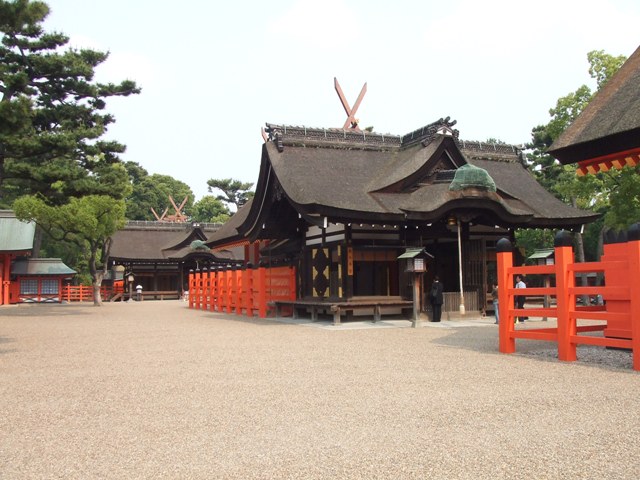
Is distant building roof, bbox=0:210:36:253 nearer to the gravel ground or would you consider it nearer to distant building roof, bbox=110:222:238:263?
distant building roof, bbox=110:222:238:263

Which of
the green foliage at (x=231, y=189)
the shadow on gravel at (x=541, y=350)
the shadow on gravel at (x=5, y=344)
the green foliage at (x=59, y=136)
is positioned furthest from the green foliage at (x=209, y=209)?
the shadow on gravel at (x=541, y=350)

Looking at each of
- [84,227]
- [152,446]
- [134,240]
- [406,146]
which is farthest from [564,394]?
[134,240]

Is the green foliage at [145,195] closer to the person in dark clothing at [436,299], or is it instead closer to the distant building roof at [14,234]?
the distant building roof at [14,234]

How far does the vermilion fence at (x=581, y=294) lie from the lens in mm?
8258

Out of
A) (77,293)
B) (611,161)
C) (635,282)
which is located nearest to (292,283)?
(611,161)

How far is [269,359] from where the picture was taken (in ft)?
32.5

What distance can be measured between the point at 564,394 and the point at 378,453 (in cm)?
303

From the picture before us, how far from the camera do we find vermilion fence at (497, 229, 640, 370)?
826 centimetres

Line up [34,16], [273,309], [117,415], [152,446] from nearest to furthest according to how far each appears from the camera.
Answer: [152,446] < [117,415] < [34,16] < [273,309]

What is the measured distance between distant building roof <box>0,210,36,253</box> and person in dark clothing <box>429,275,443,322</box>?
28.3 m

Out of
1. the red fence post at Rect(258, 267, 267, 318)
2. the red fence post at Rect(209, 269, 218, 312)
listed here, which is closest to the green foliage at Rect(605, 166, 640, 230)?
the red fence post at Rect(258, 267, 267, 318)

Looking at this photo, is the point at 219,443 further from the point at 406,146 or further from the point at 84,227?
the point at 84,227

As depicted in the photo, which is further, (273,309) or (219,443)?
(273,309)

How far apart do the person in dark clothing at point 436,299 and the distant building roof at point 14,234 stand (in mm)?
28257
